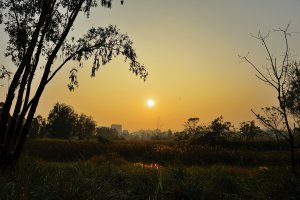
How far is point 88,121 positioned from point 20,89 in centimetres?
11769

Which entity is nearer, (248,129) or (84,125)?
(248,129)

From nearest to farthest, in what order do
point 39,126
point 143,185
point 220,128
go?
point 143,185 → point 220,128 → point 39,126

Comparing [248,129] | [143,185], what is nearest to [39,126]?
[248,129]

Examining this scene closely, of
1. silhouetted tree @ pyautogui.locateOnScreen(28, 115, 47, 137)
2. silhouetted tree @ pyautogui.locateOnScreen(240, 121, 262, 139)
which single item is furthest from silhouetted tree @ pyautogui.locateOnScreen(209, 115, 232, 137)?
silhouetted tree @ pyautogui.locateOnScreen(28, 115, 47, 137)

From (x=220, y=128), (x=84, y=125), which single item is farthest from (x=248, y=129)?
(x=84, y=125)

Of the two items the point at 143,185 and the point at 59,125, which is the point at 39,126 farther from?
the point at 143,185

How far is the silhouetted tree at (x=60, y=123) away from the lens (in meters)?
97.8

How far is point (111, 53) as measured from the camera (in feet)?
57.0

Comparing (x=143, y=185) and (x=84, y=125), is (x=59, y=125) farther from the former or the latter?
(x=143, y=185)

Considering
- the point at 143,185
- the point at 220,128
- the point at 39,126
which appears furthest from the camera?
→ the point at 39,126

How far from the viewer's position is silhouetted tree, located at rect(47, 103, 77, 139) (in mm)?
97750

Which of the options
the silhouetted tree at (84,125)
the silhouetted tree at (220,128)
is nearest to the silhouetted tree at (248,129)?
the silhouetted tree at (220,128)

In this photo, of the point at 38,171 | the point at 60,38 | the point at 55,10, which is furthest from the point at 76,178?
the point at 55,10

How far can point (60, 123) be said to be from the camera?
98.4 meters
